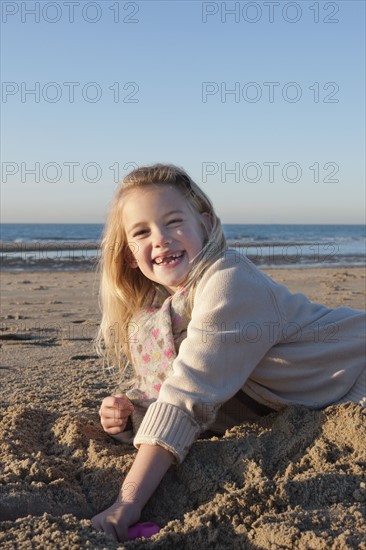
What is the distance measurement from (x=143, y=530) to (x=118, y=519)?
0.08 meters

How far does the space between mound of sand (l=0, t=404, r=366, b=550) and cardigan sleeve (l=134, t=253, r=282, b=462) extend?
0.50ft

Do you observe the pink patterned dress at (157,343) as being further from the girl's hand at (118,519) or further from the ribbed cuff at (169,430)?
the girl's hand at (118,519)

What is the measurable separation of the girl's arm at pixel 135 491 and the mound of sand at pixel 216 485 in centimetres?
9

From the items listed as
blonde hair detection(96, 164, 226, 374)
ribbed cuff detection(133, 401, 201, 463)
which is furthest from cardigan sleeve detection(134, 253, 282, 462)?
blonde hair detection(96, 164, 226, 374)

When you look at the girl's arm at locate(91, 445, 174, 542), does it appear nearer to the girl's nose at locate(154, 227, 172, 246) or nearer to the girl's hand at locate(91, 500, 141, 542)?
the girl's hand at locate(91, 500, 141, 542)

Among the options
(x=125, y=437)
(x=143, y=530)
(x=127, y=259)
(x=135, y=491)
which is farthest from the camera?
(x=127, y=259)

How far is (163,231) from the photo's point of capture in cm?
268

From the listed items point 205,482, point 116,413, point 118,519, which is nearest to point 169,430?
point 205,482

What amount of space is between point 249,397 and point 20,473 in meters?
0.96

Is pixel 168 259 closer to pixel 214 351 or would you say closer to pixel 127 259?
pixel 127 259

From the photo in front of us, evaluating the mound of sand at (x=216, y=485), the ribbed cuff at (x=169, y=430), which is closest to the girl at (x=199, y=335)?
the ribbed cuff at (x=169, y=430)

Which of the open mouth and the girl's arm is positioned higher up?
the open mouth

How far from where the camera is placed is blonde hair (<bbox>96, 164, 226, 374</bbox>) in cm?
272

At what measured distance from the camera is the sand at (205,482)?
1842 millimetres
